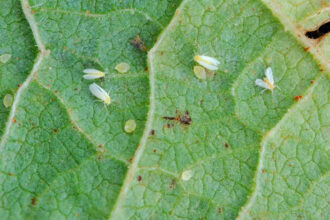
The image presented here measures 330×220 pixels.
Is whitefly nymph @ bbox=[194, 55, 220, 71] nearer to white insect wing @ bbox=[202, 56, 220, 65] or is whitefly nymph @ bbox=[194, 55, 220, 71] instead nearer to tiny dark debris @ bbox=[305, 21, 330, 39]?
white insect wing @ bbox=[202, 56, 220, 65]

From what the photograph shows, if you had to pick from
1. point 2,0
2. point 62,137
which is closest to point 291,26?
point 62,137

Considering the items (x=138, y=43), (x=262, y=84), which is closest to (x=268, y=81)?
(x=262, y=84)

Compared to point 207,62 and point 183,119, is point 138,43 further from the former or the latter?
point 183,119

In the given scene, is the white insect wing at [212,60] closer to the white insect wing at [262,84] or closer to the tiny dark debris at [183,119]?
the white insect wing at [262,84]

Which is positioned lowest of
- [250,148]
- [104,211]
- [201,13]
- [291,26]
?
[104,211]

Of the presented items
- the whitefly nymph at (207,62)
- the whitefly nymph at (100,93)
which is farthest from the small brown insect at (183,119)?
the whitefly nymph at (100,93)

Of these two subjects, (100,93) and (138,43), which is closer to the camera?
(100,93)

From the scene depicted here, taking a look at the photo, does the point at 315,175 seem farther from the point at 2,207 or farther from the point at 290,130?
the point at 2,207
